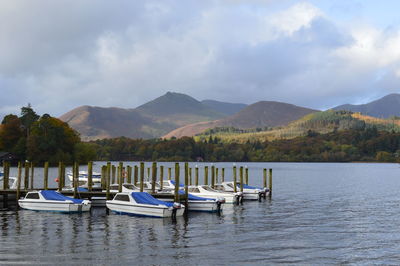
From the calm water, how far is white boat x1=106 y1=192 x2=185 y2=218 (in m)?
0.88

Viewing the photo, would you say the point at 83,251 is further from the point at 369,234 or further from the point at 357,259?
the point at 369,234

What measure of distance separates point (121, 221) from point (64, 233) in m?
7.11

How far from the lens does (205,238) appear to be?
37.5 m

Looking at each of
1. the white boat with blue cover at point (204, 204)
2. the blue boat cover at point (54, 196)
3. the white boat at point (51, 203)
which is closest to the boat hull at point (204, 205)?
the white boat with blue cover at point (204, 204)

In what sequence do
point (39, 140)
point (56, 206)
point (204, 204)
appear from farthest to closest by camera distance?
point (39, 140) < point (204, 204) < point (56, 206)

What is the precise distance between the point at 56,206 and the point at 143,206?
31.3 ft

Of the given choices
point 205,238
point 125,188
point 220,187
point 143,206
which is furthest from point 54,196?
point 220,187

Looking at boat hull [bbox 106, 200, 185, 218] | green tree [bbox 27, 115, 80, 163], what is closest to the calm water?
boat hull [bbox 106, 200, 185, 218]

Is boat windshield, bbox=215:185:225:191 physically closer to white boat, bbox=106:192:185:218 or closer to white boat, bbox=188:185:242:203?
white boat, bbox=188:185:242:203

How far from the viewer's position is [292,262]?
2991 centimetres

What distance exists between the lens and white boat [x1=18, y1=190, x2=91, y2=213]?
4897 centimetres

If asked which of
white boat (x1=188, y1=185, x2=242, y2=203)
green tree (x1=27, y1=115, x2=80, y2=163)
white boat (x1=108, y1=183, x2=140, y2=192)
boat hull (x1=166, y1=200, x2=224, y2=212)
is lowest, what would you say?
boat hull (x1=166, y1=200, x2=224, y2=212)

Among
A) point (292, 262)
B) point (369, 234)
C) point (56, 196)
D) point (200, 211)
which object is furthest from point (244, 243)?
point (56, 196)

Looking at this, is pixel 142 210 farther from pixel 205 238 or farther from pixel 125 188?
pixel 125 188
